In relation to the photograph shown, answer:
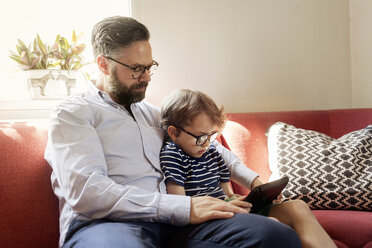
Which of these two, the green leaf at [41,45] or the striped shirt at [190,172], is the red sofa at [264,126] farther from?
the green leaf at [41,45]

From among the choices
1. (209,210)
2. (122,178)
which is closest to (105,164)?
(122,178)

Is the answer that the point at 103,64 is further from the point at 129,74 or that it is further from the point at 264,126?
the point at 264,126

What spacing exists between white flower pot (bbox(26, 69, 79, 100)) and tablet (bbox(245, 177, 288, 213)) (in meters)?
1.17

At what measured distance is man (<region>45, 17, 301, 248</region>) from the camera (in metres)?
1.12

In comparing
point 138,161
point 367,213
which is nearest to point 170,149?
point 138,161

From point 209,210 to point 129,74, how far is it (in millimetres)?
633

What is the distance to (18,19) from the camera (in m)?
2.16

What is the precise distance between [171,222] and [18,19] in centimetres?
158

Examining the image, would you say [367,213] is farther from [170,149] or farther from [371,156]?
[170,149]

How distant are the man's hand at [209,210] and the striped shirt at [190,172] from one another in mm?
203

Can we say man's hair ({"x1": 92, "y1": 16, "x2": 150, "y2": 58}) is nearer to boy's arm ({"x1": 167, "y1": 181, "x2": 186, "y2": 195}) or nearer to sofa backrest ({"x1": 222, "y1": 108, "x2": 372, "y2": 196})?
boy's arm ({"x1": 167, "y1": 181, "x2": 186, "y2": 195})

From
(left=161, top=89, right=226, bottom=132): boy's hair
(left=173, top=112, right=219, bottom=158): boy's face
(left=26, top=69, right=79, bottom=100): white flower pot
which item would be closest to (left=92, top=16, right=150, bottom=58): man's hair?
(left=161, top=89, right=226, bottom=132): boy's hair

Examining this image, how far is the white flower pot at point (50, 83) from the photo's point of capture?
1.98 m

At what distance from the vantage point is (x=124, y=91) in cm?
151
